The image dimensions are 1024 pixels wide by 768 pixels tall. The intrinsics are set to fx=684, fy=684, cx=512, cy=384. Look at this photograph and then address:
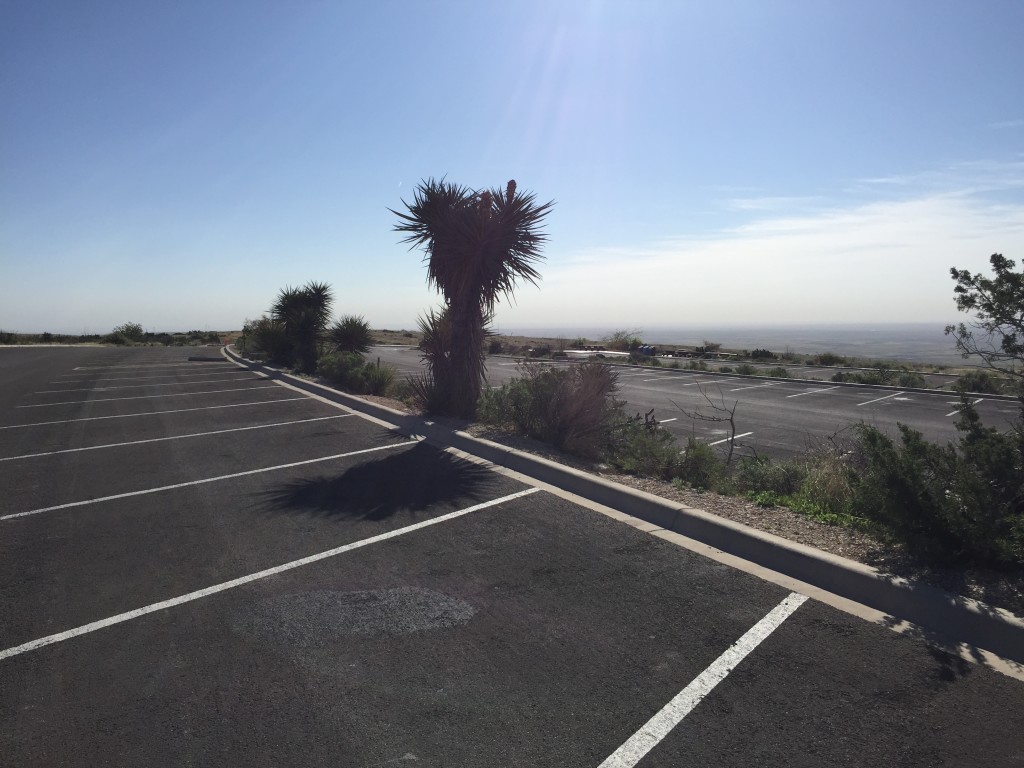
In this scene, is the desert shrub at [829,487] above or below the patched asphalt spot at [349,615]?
above

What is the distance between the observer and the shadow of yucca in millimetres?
6984

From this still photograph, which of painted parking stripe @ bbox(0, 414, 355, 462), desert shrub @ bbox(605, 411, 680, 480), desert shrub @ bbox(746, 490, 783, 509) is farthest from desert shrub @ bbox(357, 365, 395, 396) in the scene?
desert shrub @ bbox(746, 490, 783, 509)

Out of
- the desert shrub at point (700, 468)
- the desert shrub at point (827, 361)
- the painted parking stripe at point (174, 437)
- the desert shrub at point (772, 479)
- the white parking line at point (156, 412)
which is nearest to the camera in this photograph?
the desert shrub at point (700, 468)

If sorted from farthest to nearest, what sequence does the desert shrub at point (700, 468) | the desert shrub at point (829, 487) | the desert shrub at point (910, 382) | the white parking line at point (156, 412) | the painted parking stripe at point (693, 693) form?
the desert shrub at point (910, 382), the white parking line at point (156, 412), the desert shrub at point (700, 468), the desert shrub at point (829, 487), the painted parking stripe at point (693, 693)

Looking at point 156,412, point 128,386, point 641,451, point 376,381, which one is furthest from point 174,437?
point 128,386

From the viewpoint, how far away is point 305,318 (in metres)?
22.8

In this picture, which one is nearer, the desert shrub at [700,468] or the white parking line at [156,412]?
the desert shrub at [700,468]

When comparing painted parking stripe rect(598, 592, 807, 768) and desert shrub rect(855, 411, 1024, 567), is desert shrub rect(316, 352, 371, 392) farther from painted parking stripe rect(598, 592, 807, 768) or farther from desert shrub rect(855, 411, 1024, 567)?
painted parking stripe rect(598, 592, 807, 768)

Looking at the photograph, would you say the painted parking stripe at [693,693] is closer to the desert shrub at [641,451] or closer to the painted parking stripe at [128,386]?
the desert shrub at [641,451]

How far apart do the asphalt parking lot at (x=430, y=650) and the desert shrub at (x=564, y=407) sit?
2.20 meters

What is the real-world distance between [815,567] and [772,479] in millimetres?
3116

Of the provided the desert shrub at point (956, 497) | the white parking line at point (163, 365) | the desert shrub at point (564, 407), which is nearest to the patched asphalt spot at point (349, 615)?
the desert shrub at point (956, 497)

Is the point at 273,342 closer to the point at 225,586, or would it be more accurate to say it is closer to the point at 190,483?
the point at 190,483

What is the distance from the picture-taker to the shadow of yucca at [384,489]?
22.9 feet
